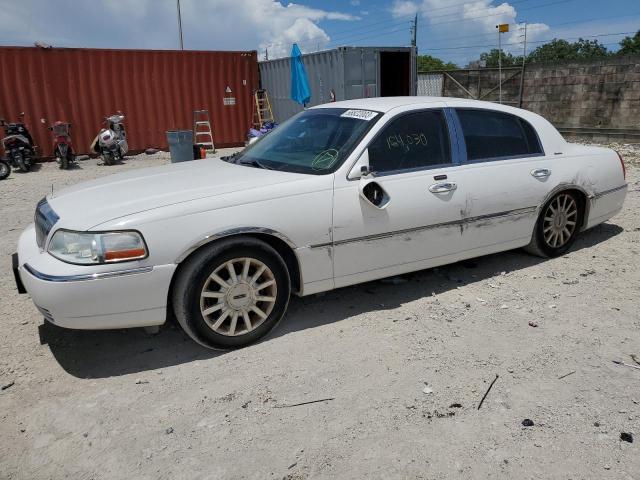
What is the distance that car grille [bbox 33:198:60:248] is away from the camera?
10.6ft

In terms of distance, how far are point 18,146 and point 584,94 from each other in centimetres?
1432

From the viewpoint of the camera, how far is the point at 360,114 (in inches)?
158

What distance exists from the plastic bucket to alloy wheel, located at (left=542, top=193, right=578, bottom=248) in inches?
311

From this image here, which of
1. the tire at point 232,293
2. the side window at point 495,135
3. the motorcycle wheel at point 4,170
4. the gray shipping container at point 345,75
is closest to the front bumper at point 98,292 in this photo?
the tire at point 232,293

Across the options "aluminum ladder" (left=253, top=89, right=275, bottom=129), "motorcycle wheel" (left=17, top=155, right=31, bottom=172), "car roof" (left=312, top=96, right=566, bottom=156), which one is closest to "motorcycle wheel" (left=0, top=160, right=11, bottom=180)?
"motorcycle wheel" (left=17, top=155, right=31, bottom=172)

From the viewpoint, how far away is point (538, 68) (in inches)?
616

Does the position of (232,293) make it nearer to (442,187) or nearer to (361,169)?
(361,169)

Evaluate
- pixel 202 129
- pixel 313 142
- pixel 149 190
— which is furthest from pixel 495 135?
pixel 202 129

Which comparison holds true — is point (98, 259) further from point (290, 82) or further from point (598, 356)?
point (290, 82)

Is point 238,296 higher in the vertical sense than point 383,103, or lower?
lower

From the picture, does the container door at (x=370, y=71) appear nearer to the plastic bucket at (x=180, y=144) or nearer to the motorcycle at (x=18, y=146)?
the plastic bucket at (x=180, y=144)

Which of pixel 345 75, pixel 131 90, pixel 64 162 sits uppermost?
pixel 345 75

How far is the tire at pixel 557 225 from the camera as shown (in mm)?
4766

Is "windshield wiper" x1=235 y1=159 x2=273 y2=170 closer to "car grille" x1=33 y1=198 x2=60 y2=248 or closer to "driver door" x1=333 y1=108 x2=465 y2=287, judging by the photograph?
"driver door" x1=333 y1=108 x2=465 y2=287
